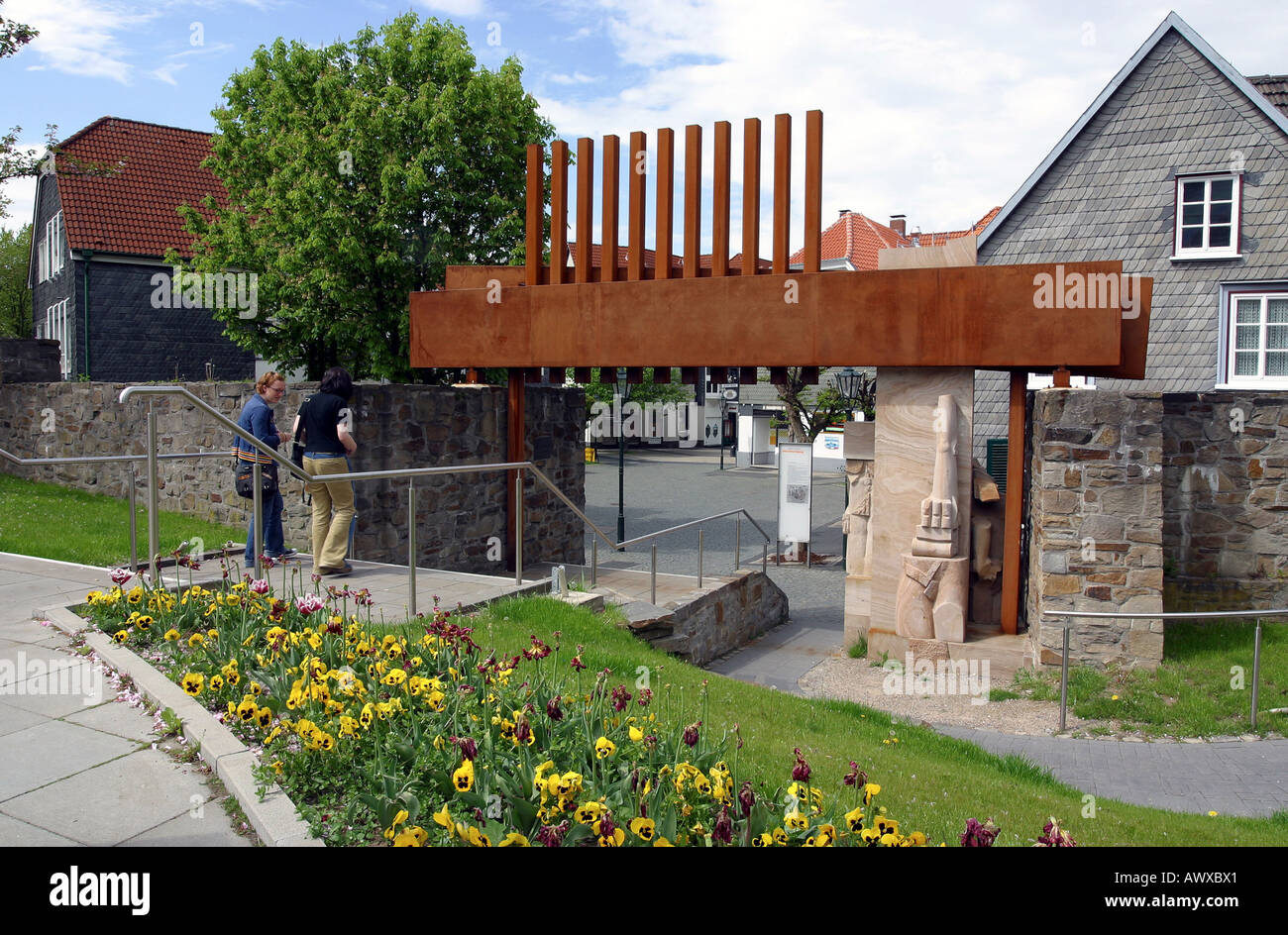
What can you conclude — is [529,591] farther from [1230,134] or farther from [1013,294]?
[1230,134]

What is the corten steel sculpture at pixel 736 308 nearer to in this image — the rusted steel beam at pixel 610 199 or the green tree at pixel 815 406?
the rusted steel beam at pixel 610 199

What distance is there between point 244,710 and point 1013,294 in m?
7.67

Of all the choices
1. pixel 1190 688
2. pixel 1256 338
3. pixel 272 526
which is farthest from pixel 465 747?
pixel 1256 338

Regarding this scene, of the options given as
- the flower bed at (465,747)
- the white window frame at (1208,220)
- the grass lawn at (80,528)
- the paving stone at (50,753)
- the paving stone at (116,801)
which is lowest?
the paving stone at (116,801)

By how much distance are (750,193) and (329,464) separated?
5050 mm

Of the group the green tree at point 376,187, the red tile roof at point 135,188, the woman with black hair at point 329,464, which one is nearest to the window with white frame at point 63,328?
the red tile roof at point 135,188

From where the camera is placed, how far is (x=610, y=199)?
1137cm

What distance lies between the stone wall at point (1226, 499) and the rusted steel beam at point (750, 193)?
431cm

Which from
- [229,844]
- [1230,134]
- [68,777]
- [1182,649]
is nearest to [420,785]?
[229,844]

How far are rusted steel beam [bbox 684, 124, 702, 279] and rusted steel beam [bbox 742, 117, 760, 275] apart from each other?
0.53 metres

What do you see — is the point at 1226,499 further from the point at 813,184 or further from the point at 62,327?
the point at 62,327

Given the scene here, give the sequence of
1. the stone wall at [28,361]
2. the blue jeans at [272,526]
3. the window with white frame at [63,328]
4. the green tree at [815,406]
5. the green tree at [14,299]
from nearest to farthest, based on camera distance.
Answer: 1. the blue jeans at [272,526]
2. the stone wall at [28,361]
3. the green tree at [815,406]
4. the window with white frame at [63,328]
5. the green tree at [14,299]

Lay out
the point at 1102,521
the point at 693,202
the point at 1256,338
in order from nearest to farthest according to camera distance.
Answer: the point at 1102,521 < the point at 693,202 < the point at 1256,338

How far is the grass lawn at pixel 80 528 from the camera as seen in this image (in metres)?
9.52
